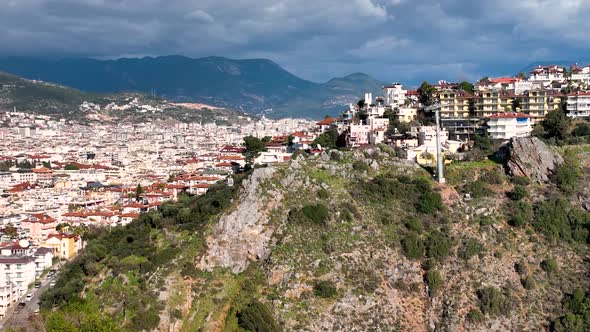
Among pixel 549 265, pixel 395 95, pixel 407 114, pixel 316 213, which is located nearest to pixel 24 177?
pixel 395 95

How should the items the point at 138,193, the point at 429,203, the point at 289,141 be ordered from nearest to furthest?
the point at 429,203
the point at 289,141
the point at 138,193

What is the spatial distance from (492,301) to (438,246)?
5210 mm

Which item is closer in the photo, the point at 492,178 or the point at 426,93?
the point at 492,178

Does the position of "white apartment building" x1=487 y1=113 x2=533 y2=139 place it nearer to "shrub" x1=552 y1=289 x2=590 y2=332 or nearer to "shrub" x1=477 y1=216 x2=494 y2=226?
"shrub" x1=477 y1=216 x2=494 y2=226

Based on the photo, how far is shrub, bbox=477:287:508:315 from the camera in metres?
39.8

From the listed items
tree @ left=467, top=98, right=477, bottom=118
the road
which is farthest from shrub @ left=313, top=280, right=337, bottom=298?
tree @ left=467, top=98, right=477, bottom=118

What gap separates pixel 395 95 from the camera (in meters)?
78.4

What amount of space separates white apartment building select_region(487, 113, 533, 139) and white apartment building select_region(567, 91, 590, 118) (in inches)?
227

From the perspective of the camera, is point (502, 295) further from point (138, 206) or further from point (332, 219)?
point (138, 206)

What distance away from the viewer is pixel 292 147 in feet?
236

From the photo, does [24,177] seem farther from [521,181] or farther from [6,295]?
[521,181]

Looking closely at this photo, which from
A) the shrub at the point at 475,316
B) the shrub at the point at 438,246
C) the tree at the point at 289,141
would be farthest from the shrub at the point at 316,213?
the tree at the point at 289,141

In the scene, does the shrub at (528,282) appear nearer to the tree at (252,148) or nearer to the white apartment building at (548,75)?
the tree at (252,148)

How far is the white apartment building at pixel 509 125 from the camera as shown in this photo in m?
59.7
